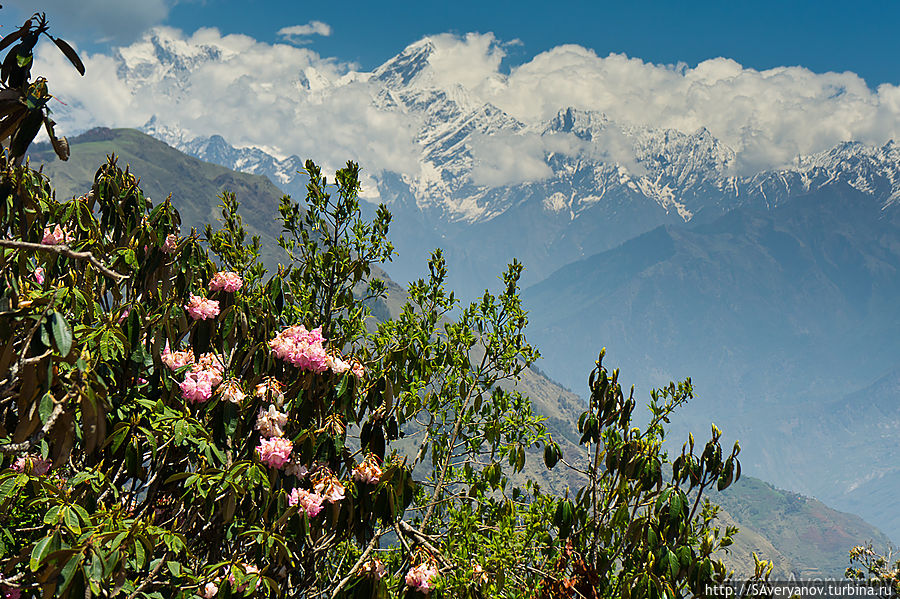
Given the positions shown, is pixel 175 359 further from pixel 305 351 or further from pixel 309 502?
pixel 309 502

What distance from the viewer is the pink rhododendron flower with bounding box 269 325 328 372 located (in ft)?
18.7

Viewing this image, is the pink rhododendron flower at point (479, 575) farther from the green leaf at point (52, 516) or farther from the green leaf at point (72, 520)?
the green leaf at point (52, 516)

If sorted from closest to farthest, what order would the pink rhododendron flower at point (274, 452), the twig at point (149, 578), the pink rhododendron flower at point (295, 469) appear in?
the twig at point (149, 578), the pink rhododendron flower at point (274, 452), the pink rhododendron flower at point (295, 469)

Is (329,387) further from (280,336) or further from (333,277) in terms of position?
(333,277)

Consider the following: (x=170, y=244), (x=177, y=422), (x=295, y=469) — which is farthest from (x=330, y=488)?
(x=170, y=244)

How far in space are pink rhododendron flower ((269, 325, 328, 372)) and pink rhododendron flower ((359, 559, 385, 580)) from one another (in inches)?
64.3

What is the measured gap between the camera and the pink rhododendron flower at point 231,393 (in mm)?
5309

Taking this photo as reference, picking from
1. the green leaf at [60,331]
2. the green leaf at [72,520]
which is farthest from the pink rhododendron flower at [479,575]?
the green leaf at [60,331]

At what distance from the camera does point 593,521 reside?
7438mm

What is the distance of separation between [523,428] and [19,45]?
6.56 metres

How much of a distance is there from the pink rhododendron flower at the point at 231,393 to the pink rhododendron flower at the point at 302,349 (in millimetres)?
537

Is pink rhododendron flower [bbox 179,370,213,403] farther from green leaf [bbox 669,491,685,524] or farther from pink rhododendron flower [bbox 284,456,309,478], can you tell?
green leaf [bbox 669,491,685,524]

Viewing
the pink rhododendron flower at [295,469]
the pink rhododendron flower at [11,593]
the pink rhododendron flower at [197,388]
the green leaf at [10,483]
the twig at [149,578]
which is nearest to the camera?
the green leaf at [10,483]

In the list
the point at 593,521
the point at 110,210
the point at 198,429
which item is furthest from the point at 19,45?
the point at 593,521
